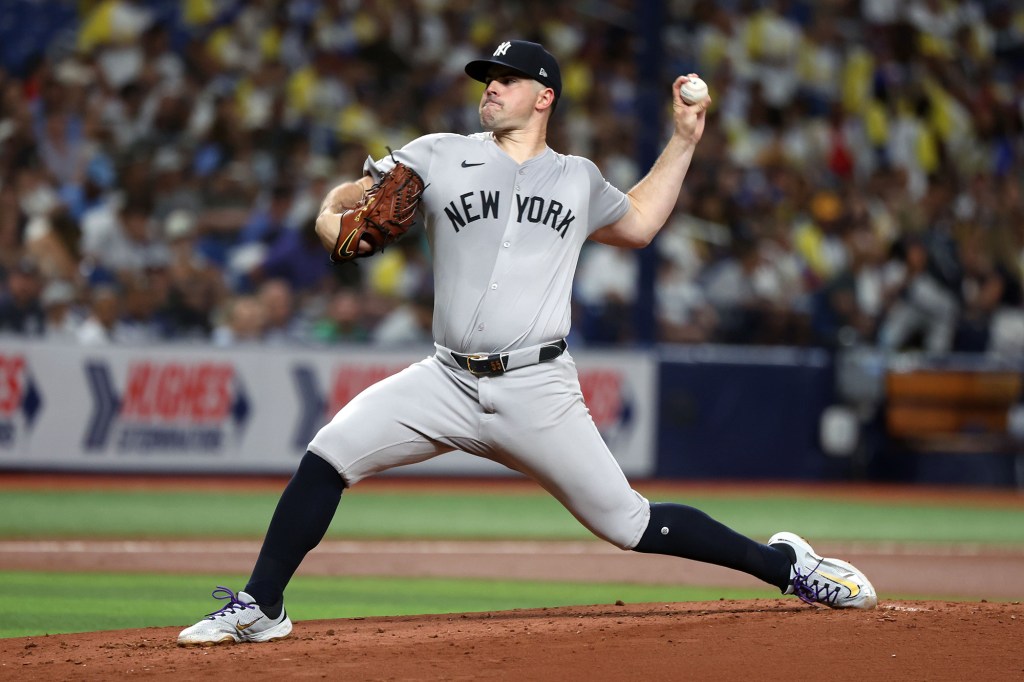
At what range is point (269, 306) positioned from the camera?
12227 mm

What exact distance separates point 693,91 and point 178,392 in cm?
803

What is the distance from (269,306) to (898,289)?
6.42m

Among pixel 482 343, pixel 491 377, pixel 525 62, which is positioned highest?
pixel 525 62

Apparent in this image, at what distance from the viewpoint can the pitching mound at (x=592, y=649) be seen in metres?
4.16

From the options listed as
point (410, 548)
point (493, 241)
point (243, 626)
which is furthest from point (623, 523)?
point (410, 548)

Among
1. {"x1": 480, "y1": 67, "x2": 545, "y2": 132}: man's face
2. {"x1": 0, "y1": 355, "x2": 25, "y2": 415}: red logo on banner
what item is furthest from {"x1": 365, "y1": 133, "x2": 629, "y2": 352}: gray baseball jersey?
{"x1": 0, "y1": 355, "x2": 25, "y2": 415}: red logo on banner

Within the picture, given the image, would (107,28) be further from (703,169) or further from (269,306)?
(703,169)

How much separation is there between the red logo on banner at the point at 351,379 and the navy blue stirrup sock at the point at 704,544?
7605 millimetres

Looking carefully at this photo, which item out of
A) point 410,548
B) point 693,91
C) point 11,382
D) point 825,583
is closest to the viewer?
point 693,91

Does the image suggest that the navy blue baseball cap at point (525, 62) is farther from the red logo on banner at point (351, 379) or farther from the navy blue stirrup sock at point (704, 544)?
the red logo on banner at point (351, 379)

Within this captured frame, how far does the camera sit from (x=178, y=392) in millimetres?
12078

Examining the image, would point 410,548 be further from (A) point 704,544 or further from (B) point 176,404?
(B) point 176,404

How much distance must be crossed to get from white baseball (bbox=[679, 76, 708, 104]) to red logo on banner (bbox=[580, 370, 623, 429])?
809 cm

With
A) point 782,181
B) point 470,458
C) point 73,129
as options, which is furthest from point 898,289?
point 73,129
